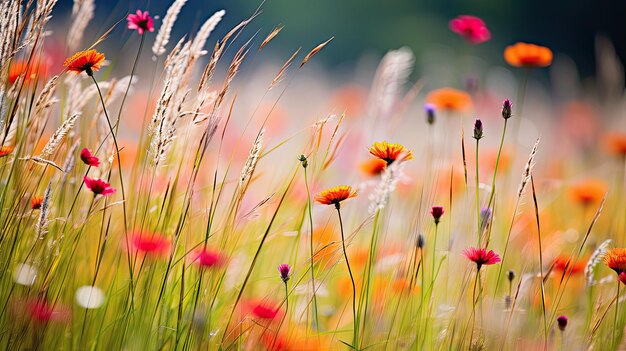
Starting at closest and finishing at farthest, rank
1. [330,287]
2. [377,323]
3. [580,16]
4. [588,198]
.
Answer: [377,323]
[330,287]
[588,198]
[580,16]

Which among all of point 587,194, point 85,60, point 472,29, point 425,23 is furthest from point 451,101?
point 425,23

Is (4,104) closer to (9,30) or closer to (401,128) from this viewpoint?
(9,30)

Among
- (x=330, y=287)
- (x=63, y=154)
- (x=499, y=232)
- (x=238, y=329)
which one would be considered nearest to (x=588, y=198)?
(x=499, y=232)

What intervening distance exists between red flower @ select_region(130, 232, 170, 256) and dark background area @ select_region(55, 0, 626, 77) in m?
8.33

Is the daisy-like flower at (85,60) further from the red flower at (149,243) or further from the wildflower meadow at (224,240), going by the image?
the red flower at (149,243)

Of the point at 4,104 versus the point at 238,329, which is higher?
the point at 4,104

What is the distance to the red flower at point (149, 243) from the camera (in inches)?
44.7

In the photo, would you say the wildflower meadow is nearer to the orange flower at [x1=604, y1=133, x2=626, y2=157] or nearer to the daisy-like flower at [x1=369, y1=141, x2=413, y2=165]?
the daisy-like flower at [x1=369, y1=141, x2=413, y2=165]

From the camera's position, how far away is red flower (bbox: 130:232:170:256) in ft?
3.72

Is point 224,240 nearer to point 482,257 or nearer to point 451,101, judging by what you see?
point 482,257

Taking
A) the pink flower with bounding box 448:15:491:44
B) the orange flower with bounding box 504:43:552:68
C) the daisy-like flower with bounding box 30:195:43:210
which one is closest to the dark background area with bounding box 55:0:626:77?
the pink flower with bounding box 448:15:491:44

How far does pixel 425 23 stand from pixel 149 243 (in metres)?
9.32

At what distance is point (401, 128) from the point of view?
3.30 m

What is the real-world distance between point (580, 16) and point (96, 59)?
1068cm
